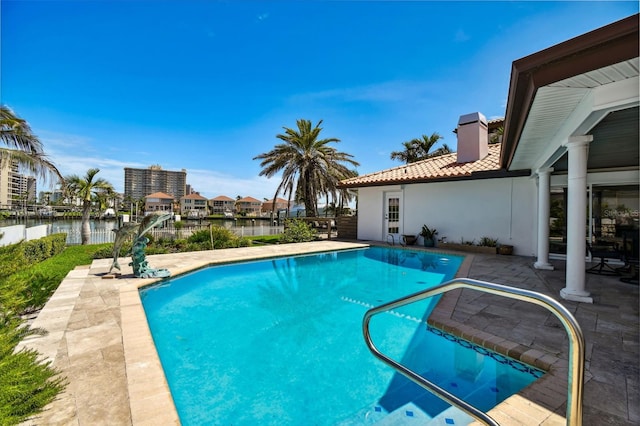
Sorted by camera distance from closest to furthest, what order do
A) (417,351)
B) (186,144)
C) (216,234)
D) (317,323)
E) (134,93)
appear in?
(417,351)
(317,323)
(216,234)
(134,93)
(186,144)

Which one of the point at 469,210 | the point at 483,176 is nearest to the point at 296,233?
the point at 469,210

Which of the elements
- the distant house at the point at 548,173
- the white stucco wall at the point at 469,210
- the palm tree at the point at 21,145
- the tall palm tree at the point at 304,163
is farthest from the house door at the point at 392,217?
the palm tree at the point at 21,145

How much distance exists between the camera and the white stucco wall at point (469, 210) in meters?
11.7

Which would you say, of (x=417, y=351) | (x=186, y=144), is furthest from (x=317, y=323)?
(x=186, y=144)

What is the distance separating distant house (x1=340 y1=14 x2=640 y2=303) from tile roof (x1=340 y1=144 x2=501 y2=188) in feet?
0.21

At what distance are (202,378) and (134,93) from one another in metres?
19.2

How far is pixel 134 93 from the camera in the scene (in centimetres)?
1723

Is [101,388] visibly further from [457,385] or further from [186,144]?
[186,144]

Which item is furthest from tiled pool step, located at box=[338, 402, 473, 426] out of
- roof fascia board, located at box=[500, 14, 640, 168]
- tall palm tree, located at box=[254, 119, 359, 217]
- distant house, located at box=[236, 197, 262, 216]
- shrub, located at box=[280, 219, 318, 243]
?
distant house, located at box=[236, 197, 262, 216]

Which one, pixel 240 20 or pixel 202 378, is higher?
pixel 240 20

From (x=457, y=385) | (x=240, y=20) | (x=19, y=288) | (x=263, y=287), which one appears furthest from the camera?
(x=240, y=20)

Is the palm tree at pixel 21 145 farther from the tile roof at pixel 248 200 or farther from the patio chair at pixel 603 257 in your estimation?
the tile roof at pixel 248 200

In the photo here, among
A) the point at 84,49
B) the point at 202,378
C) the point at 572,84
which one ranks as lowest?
the point at 202,378

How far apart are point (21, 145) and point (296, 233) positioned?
1147 centimetres
